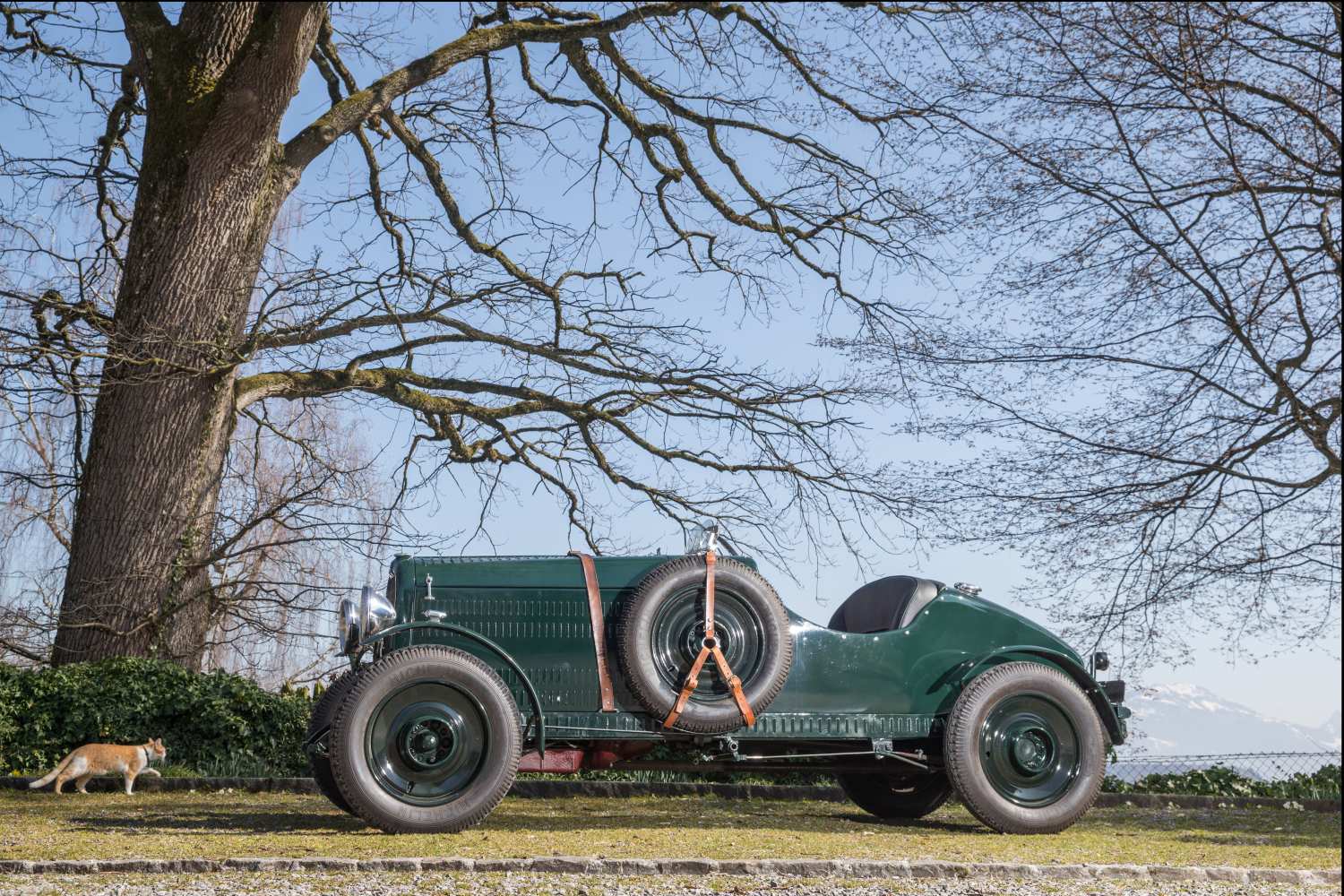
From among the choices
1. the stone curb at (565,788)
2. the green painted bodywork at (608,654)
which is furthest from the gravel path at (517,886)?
the stone curb at (565,788)

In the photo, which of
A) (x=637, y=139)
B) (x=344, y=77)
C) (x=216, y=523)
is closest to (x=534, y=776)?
(x=216, y=523)

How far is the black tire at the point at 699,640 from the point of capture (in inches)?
246

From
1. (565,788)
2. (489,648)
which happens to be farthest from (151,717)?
(489,648)

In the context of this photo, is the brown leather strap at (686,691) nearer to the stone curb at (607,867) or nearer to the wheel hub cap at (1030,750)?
the stone curb at (607,867)

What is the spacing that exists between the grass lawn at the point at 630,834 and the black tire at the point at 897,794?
13cm

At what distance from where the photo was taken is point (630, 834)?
21.2 feet

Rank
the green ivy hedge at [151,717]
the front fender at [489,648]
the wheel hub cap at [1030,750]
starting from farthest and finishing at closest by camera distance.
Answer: the green ivy hedge at [151,717]
the wheel hub cap at [1030,750]
the front fender at [489,648]

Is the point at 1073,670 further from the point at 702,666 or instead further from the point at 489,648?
the point at 489,648

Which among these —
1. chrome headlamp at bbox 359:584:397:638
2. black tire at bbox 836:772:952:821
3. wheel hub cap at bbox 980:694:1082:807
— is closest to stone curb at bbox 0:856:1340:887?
wheel hub cap at bbox 980:694:1082:807

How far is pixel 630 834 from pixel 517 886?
72.3 inches

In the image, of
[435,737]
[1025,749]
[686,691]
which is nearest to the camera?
[435,737]

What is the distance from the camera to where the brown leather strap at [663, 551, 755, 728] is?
6.29 m

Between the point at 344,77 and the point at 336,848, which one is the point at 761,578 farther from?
the point at 344,77

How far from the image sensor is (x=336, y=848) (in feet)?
17.9
